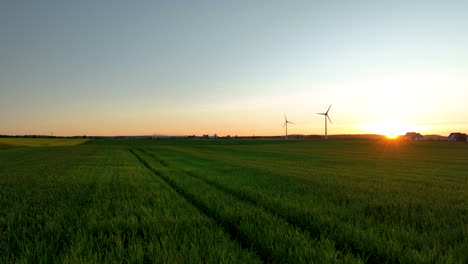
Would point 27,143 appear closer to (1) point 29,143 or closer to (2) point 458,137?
(1) point 29,143

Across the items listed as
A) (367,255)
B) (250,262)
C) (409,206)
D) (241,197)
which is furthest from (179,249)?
(409,206)

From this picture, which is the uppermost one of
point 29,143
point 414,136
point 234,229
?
point 414,136

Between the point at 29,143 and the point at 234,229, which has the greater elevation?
the point at 29,143

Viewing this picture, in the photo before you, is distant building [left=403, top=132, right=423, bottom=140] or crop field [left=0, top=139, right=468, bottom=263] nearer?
crop field [left=0, top=139, right=468, bottom=263]

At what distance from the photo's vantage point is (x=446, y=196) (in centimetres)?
955

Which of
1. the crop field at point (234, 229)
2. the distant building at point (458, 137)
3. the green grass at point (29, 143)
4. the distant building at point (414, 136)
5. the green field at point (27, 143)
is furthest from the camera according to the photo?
the distant building at point (414, 136)

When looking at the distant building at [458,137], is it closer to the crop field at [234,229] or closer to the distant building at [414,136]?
the distant building at [414,136]

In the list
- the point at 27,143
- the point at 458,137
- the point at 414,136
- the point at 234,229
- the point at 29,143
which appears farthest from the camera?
the point at 414,136

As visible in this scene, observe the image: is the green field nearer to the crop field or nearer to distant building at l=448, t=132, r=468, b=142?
the crop field

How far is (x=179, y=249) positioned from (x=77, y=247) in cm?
190

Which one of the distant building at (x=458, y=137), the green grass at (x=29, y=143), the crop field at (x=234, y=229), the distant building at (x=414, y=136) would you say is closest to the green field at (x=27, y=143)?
the green grass at (x=29, y=143)

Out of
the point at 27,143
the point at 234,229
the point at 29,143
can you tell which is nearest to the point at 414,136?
the point at 234,229

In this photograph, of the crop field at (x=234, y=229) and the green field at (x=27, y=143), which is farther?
the green field at (x=27, y=143)

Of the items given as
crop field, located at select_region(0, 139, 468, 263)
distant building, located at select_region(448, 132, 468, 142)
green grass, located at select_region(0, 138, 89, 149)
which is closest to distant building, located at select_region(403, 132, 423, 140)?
distant building, located at select_region(448, 132, 468, 142)
